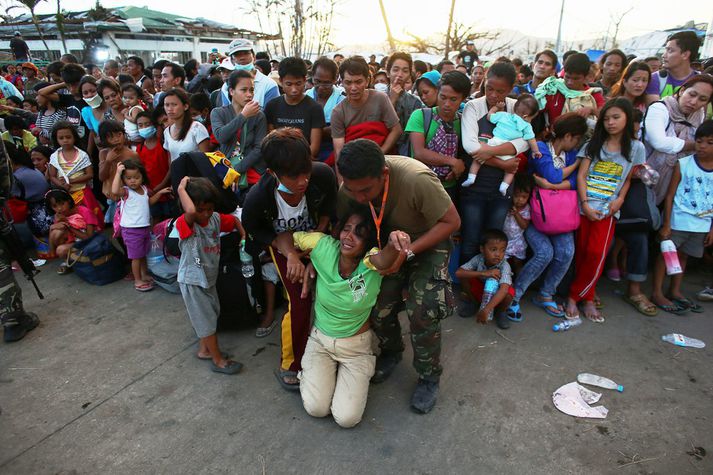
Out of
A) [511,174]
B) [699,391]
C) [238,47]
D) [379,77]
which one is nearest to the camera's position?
[699,391]

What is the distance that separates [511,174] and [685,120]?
1.77 m

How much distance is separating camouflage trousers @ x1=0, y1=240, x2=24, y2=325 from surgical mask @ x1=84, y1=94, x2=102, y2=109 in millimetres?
2370

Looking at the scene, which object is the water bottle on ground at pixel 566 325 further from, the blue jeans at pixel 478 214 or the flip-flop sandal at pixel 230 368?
the flip-flop sandal at pixel 230 368

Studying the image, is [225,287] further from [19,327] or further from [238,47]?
[238,47]

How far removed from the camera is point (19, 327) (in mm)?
3135

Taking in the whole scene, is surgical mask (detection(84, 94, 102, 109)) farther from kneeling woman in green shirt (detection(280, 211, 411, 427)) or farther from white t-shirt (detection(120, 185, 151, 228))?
kneeling woman in green shirt (detection(280, 211, 411, 427))

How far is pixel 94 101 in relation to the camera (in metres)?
4.75

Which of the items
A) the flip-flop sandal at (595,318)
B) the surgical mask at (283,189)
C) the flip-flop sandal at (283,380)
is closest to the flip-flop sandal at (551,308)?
the flip-flop sandal at (595,318)

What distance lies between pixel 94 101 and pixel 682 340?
245 inches

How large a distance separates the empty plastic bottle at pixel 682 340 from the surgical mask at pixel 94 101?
6101 millimetres

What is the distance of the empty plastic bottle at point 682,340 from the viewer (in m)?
3.11

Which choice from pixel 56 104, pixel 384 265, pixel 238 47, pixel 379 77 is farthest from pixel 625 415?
pixel 56 104

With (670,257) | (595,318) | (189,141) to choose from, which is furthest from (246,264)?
(670,257)

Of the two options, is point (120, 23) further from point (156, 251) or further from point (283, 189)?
point (283, 189)
